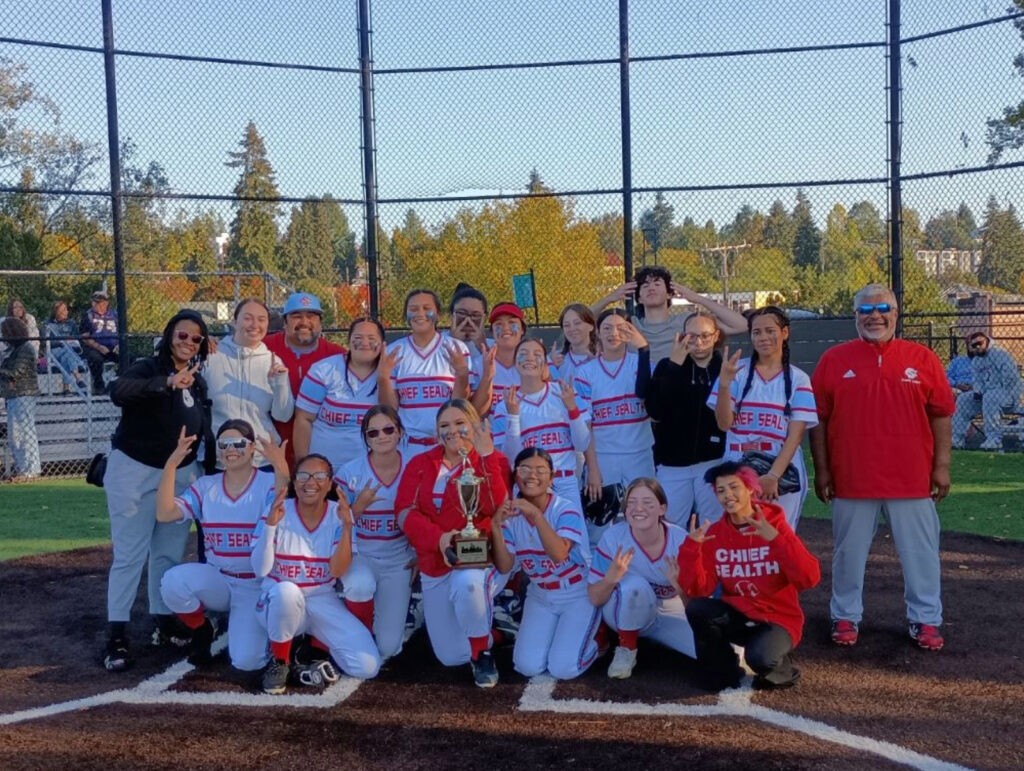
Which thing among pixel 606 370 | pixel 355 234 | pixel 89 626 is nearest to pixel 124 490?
pixel 89 626

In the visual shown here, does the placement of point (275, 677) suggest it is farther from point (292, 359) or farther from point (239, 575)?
point (292, 359)

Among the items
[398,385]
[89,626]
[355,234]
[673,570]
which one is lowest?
[89,626]

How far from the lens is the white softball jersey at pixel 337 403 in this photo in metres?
5.76

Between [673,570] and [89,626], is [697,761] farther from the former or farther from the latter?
[89,626]

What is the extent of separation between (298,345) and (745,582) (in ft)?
9.68

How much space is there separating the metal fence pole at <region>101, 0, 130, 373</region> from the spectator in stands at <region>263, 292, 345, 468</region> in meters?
2.80

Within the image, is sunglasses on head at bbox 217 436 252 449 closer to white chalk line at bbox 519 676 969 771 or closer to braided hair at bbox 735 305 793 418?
white chalk line at bbox 519 676 969 771

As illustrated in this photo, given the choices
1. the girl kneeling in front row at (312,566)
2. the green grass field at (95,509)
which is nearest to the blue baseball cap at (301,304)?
the girl kneeling in front row at (312,566)

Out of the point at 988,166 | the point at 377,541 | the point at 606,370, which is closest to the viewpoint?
the point at 377,541

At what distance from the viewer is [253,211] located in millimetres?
12930

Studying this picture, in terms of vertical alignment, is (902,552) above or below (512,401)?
below

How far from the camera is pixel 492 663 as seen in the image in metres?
4.99

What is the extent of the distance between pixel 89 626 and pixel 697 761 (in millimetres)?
3802

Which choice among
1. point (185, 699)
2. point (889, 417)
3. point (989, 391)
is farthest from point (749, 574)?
point (989, 391)
